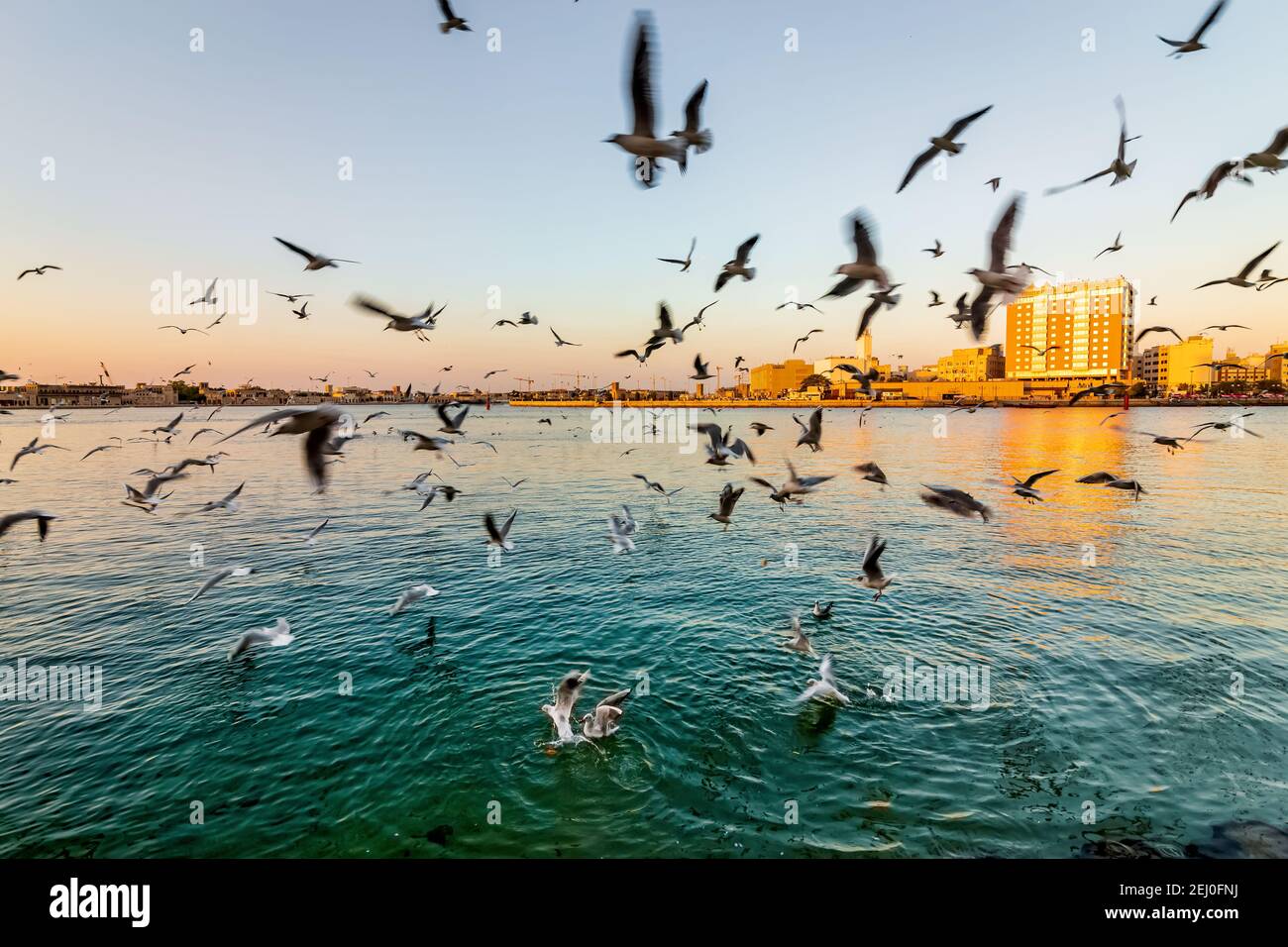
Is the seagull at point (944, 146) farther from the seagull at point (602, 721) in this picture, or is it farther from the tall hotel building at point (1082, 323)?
the tall hotel building at point (1082, 323)

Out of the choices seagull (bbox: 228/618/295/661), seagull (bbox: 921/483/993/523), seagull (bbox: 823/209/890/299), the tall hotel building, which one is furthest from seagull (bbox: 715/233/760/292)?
the tall hotel building

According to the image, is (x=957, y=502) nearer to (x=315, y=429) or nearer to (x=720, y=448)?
(x=720, y=448)

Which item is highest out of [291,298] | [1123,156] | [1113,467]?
[1123,156]

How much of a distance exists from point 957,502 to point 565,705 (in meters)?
8.16

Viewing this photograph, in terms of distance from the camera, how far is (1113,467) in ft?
153

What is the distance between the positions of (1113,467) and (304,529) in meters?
60.1

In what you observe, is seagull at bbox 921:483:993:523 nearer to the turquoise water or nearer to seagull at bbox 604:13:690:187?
the turquoise water

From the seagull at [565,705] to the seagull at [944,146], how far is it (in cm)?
1104

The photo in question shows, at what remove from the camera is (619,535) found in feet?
64.5

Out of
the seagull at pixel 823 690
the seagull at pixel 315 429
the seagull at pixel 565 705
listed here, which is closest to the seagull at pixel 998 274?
the seagull at pixel 823 690
